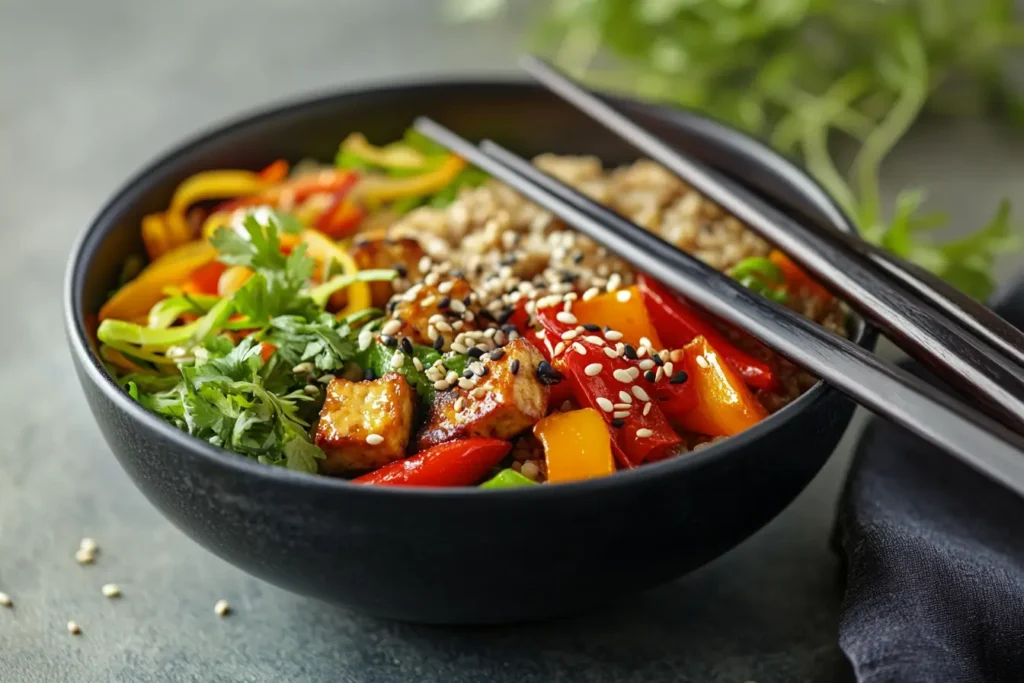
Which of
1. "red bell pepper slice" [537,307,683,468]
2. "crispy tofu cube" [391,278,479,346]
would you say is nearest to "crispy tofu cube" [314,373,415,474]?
"crispy tofu cube" [391,278,479,346]

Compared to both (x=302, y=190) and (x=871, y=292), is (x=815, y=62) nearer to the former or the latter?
(x=302, y=190)

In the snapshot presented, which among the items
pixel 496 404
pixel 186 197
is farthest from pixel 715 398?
pixel 186 197

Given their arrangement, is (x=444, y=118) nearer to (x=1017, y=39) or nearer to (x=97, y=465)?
(x=97, y=465)

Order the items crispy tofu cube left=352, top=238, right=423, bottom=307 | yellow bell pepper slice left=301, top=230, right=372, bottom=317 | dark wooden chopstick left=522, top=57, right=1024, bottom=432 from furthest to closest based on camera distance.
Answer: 1. crispy tofu cube left=352, top=238, right=423, bottom=307
2. yellow bell pepper slice left=301, top=230, right=372, bottom=317
3. dark wooden chopstick left=522, top=57, right=1024, bottom=432

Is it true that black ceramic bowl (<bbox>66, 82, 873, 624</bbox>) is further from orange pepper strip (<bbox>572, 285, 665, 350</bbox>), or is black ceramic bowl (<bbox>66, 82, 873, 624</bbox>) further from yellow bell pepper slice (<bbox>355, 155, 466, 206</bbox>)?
yellow bell pepper slice (<bbox>355, 155, 466, 206</bbox>)

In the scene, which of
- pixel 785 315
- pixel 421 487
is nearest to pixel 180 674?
pixel 421 487

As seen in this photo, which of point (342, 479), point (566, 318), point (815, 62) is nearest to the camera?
point (342, 479)

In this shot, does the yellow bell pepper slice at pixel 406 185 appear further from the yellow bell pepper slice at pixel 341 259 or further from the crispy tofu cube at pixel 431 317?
the crispy tofu cube at pixel 431 317
